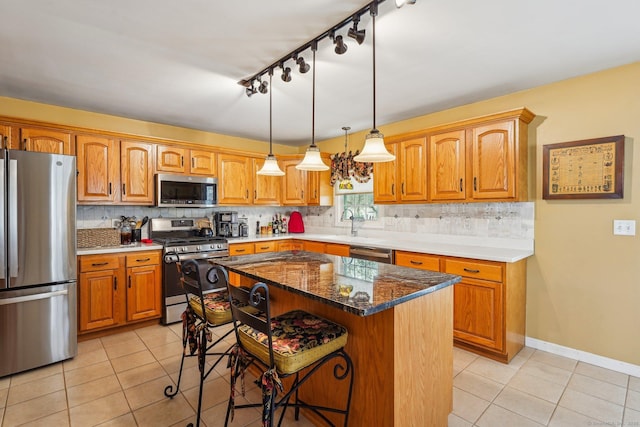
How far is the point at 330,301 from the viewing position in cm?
136

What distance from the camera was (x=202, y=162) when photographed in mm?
4184

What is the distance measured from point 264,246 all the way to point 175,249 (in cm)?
121

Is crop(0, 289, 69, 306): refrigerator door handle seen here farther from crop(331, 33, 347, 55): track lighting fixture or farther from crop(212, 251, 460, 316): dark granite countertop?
crop(331, 33, 347, 55): track lighting fixture

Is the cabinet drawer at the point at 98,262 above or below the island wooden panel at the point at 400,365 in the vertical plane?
above

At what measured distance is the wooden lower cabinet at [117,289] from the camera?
3.10 meters

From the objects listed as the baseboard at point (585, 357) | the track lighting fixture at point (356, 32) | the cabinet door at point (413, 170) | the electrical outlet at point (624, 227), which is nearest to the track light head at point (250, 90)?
the track lighting fixture at point (356, 32)

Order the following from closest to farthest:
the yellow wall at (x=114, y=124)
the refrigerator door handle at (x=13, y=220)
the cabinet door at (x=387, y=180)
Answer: the refrigerator door handle at (x=13, y=220) < the yellow wall at (x=114, y=124) < the cabinet door at (x=387, y=180)

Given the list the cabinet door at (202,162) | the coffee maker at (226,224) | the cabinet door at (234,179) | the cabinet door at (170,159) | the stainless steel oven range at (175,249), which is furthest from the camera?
the coffee maker at (226,224)

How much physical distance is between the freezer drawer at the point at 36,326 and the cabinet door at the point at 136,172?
1214 millimetres

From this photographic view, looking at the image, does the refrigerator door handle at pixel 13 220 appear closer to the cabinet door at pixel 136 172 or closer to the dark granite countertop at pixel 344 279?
the cabinet door at pixel 136 172

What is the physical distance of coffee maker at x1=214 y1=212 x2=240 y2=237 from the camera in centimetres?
452

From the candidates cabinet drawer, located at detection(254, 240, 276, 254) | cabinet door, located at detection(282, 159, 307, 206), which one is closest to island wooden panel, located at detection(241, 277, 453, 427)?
cabinet drawer, located at detection(254, 240, 276, 254)

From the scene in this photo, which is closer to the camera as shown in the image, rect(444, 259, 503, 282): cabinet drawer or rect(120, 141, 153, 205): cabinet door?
rect(444, 259, 503, 282): cabinet drawer

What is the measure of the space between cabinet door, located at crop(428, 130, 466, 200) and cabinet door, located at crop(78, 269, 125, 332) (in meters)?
3.41
